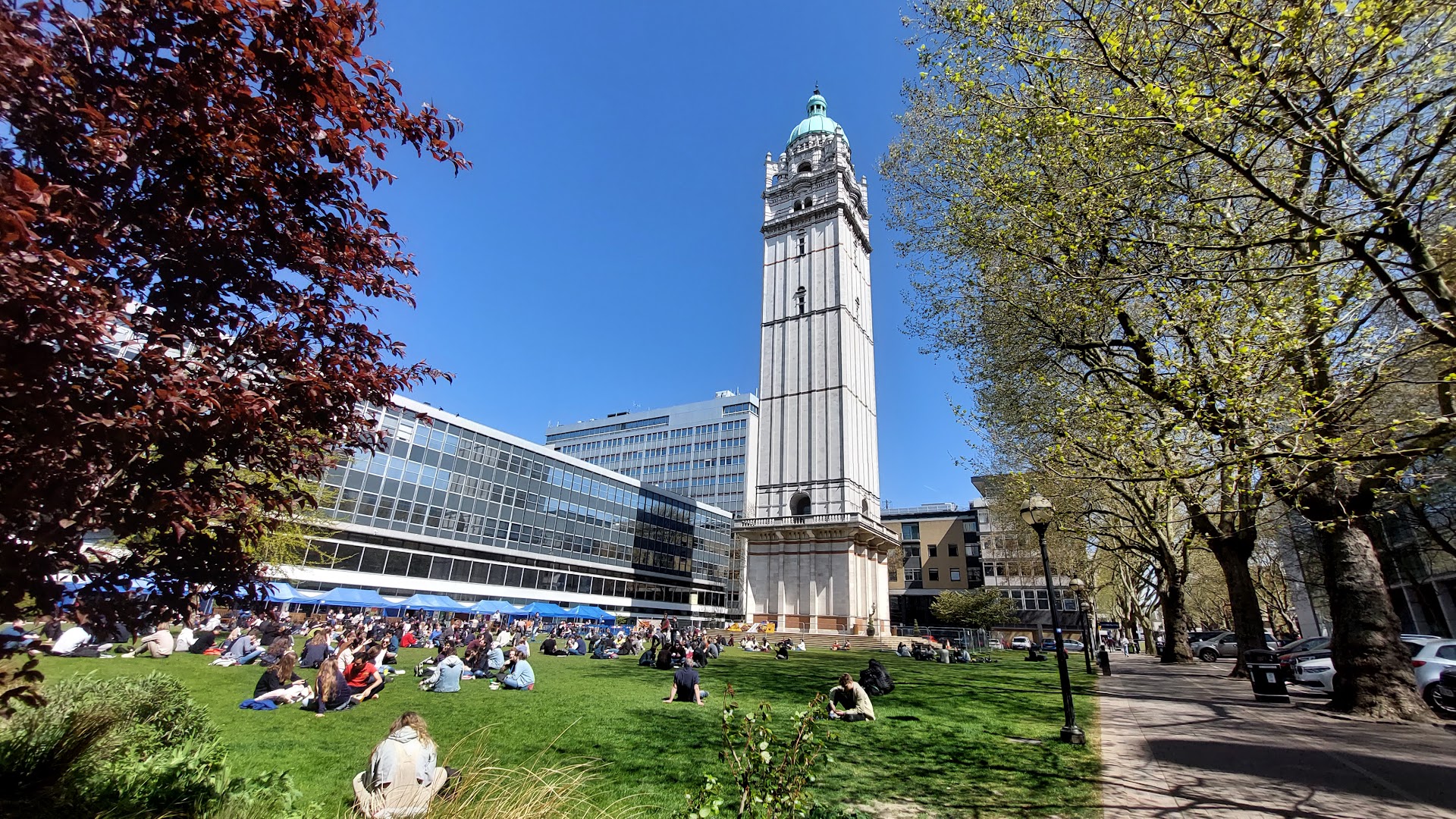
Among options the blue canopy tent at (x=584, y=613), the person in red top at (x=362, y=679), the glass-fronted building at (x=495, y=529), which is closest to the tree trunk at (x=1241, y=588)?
the person in red top at (x=362, y=679)

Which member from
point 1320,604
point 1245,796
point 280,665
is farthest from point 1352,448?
point 1320,604

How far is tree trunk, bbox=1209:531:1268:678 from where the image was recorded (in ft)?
57.2

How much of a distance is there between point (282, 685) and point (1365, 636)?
2073 cm

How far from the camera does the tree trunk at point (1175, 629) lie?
989 inches

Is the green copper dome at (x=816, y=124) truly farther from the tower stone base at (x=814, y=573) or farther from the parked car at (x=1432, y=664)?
the parked car at (x=1432, y=664)

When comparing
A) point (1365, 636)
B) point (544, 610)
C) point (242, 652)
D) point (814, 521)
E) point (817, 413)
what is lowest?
A: point (242, 652)

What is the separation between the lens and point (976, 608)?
54.8 meters

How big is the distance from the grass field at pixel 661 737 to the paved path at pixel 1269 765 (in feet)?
2.30

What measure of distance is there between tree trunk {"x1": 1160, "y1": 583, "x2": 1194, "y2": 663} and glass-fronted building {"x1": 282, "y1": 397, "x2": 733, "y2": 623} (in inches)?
1473

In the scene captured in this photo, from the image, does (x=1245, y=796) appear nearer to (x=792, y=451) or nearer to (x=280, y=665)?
(x=280, y=665)

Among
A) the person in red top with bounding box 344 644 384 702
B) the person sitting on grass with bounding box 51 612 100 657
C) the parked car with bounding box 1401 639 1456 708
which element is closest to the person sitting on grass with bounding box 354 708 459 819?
the person in red top with bounding box 344 644 384 702

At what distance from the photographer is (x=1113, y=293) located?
45.0 feet

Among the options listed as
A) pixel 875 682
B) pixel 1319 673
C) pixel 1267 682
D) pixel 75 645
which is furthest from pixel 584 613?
pixel 1319 673

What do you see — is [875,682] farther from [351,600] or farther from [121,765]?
[351,600]
